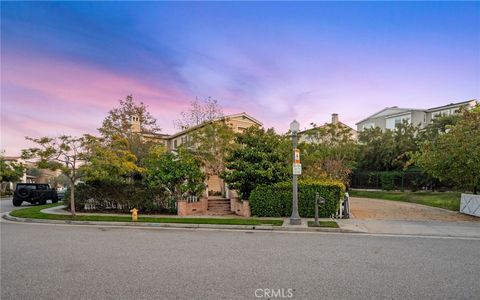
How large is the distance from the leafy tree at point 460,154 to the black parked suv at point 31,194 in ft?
88.6

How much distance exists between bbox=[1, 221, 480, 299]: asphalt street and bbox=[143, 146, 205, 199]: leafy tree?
5865 mm

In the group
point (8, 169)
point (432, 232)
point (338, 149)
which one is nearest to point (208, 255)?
point (432, 232)

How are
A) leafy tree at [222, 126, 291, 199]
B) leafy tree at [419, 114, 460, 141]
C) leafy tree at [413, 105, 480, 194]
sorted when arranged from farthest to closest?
1. leafy tree at [419, 114, 460, 141]
2. leafy tree at [222, 126, 291, 199]
3. leafy tree at [413, 105, 480, 194]

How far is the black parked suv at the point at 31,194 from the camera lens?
854 inches

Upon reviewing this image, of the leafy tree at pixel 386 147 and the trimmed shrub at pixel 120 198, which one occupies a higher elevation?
the leafy tree at pixel 386 147

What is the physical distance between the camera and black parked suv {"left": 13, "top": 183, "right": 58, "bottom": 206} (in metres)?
21.7

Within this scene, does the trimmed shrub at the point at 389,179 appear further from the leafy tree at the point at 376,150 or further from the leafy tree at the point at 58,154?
the leafy tree at the point at 58,154

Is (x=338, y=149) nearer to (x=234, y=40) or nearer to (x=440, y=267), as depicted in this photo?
(x=234, y=40)

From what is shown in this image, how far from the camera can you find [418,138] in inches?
1261

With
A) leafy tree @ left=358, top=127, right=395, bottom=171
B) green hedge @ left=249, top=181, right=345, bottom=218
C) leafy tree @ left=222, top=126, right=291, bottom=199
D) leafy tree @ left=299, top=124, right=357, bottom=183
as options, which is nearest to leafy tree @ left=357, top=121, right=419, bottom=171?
leafy tree @ left=358, top=127, right=395, bottom=171

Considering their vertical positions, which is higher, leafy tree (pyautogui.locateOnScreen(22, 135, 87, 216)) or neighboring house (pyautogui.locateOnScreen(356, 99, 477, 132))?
neighboring house (pyautogui.locateOnScreen(356, 99, 477, 132))

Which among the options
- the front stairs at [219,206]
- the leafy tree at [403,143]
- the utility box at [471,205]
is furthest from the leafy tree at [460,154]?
the leafy tree at [403,143]

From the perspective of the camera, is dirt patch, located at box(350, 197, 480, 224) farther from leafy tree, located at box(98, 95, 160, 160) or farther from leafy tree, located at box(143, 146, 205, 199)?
leafy tree, located at box(98, 95, 160, 160)

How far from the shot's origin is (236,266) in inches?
229
